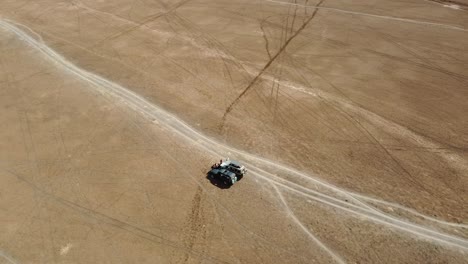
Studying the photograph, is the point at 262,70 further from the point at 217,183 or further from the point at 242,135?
the point at 217,183

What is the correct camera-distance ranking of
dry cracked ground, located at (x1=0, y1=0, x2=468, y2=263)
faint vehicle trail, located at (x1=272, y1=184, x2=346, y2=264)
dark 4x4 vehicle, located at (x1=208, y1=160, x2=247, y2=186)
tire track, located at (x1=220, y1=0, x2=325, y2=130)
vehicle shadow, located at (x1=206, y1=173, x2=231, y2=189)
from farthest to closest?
tire track, located at (x1=220, y1=0, x2=325, y2=130), vehicle shadow, located at (x1=206, y1=173, x2=231, y2=189), dark 4x4 vehicle, located at (x1=208, y1=160, x2=247, y2=186), dry cracked ground, located at (x1=0, y1=0, x2=468, y2=263), faint vehicle trail, located at (x1=272, y1=184, x2=346, y2=264)

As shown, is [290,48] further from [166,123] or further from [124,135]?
[124,135]

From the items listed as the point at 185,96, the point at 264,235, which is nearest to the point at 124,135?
the point at 185,96

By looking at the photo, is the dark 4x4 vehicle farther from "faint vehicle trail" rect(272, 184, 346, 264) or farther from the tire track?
the tire track

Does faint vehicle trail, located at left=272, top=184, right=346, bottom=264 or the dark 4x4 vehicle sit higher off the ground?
the dark 4x4 vehicle

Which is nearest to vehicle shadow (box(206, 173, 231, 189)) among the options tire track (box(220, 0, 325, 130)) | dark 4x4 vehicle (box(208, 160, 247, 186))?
dark 4x4 vehicle (box(208, 160, 247, 186))

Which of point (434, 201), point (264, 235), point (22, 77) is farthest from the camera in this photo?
point (22, 77)

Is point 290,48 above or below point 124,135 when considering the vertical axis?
above

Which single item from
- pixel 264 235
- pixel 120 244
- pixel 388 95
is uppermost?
pixel 388 95

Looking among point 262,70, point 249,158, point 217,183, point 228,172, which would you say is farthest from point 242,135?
point 262,70
